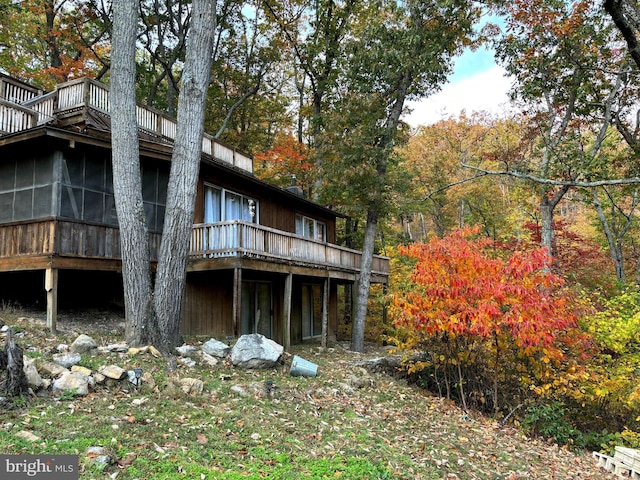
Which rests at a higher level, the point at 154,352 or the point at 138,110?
the point at 138,110

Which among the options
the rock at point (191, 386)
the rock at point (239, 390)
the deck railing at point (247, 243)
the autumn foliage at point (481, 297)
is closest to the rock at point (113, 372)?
the rock at point (191, 386)

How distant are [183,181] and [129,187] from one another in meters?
1.03

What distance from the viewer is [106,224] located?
412 inches

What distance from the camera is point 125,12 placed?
891cm

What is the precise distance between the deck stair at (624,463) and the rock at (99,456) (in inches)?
355

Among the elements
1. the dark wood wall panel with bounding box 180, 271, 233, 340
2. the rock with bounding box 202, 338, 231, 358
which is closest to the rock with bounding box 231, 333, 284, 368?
the rock with bounding box 202, 338, 231, 358

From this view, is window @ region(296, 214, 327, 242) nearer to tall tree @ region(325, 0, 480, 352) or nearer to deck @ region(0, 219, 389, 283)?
tall tree @ region(325, 0, 480, 352)

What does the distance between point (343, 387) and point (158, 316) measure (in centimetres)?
389

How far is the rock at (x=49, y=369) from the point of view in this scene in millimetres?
5977

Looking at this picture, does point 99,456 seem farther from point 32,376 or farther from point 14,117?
point 14,117

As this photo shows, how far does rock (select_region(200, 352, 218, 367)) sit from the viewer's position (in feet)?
26.9

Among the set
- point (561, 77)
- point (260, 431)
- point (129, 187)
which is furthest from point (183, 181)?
point (561, 77)

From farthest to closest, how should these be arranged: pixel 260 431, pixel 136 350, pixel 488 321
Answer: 1. pixel 488 321
2. pixel 136 350
3. pixel 260 431

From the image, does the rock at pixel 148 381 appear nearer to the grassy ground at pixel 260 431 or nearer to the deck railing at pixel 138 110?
the grassy ground at pixel 260 431
